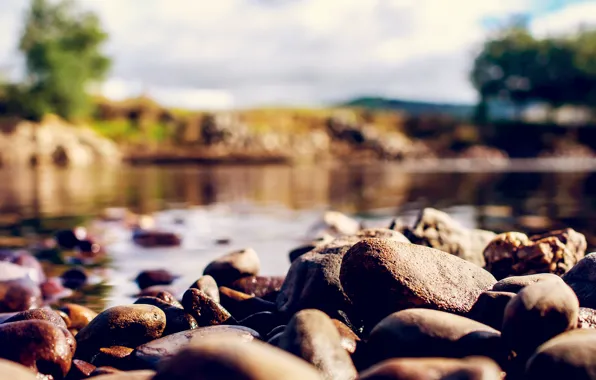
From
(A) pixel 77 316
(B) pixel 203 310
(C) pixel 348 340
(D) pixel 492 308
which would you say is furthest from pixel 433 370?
(A) pixel 77 316

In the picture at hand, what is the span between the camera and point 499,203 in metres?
20.0

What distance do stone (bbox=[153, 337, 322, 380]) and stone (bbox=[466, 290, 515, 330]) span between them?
1.99m

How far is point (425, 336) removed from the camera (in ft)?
13.1

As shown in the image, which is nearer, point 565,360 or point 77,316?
point 565,360

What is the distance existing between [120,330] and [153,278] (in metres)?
3.25

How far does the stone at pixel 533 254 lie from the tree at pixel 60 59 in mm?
66221

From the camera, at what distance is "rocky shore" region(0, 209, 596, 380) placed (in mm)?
3377

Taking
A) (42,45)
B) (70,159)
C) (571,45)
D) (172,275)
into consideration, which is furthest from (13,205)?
(571,45)

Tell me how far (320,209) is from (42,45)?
59.7 metres

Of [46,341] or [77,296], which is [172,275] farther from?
[46,341]

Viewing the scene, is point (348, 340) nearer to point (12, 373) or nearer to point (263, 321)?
point (263, 321)

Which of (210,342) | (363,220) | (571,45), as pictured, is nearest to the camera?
(210,342)

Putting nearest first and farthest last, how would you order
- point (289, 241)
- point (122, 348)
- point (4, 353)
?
point (4, 353) → point (122, 348) → point (289, 241)

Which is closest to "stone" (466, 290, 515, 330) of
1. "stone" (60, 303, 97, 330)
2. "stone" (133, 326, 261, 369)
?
"stone" (133, 326, 261, 369)
